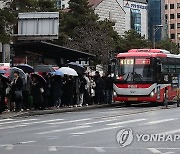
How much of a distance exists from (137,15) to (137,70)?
99.6 m

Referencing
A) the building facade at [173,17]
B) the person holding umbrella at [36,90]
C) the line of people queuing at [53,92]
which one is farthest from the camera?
the building facade at [173,17]

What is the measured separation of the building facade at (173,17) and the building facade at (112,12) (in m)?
59.3

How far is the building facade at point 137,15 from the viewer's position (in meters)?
123

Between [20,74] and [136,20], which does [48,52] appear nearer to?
[20,74]

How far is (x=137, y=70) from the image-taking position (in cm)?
2942

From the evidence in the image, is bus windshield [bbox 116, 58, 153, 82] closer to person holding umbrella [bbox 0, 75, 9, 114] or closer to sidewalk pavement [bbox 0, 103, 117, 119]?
sidewalk pavement [bbox 0, 103, 117, 119]

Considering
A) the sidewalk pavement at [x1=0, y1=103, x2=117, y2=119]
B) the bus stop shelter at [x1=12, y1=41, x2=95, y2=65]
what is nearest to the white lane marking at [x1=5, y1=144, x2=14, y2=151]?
the sidewalk pavement at [x1=0, y1=103, x2=117, y2=119]

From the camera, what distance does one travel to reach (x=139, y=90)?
29.3 m

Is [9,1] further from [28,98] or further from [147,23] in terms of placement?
[147,23]

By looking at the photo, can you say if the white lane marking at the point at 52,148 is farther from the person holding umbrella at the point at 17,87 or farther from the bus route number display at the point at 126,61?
the bus route number display at the point at 126,61

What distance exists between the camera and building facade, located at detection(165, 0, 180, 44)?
165 m

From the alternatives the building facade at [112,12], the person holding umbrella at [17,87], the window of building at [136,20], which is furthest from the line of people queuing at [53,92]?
Result: the window of building at [136,20]

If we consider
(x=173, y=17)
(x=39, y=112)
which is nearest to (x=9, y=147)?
(x=39, y=112)

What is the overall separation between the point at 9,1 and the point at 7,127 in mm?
22796
